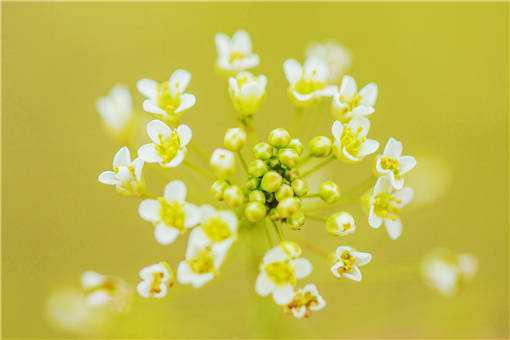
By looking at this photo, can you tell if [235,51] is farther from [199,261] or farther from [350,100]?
[199,261]

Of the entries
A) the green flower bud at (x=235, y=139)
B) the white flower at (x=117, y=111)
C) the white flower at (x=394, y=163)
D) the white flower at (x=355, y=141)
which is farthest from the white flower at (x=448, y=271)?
the white flower at (x=117, y=111)

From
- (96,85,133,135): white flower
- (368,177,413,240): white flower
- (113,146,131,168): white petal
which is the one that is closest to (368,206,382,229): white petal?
(368,177,413,240): white flower

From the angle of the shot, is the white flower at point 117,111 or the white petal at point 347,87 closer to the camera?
the white petal at point 347,87

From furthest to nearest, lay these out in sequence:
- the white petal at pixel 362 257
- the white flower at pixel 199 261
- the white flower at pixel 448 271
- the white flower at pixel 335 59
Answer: the white flower at pixel 335 59 < the white flower at pixel 448 271 < the white petal at pixel 362 257 < the white flower at pixel 199 261

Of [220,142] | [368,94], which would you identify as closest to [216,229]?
[368,94]

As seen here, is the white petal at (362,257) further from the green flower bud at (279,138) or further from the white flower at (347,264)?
the green flower bud at (279,138)

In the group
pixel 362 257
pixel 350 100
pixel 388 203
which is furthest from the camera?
pixel 350 100

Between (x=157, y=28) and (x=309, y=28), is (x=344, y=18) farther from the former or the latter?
(x=157, y=28)

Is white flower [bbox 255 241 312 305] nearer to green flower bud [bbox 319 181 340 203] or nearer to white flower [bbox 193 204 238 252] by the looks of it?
white flower [bbox 193 204 238 252]

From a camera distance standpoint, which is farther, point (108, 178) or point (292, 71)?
point (292, 71)
